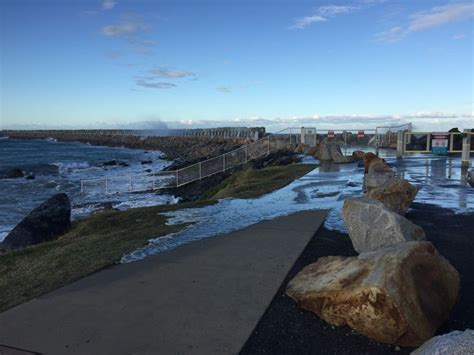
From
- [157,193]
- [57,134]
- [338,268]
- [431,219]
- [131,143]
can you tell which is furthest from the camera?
[57,134]

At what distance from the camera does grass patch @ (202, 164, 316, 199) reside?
13.1 meters

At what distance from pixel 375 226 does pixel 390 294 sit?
2095 mm

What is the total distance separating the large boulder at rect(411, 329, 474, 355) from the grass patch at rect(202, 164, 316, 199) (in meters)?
9.19

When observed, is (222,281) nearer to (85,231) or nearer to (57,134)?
(85,231)

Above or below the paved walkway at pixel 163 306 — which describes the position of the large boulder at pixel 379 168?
above

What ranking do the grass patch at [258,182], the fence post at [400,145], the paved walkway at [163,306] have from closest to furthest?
the paved walkway at [163,306]
the grass patch at [258,182]
the fence post at [400,145]

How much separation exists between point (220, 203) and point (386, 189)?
4.44 meters

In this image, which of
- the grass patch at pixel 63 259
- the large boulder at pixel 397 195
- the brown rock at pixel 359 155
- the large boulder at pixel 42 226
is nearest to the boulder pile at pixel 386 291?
the grass patch at pixel 63 259

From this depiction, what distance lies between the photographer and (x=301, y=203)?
1038 cm

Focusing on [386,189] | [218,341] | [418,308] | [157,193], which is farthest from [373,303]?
[157,193]

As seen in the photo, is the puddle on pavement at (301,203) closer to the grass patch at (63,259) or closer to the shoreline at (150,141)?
the grass patch at (63,259)

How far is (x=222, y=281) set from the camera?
5227mm

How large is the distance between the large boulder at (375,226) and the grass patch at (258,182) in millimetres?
6198

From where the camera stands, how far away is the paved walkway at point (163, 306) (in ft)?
12.4
